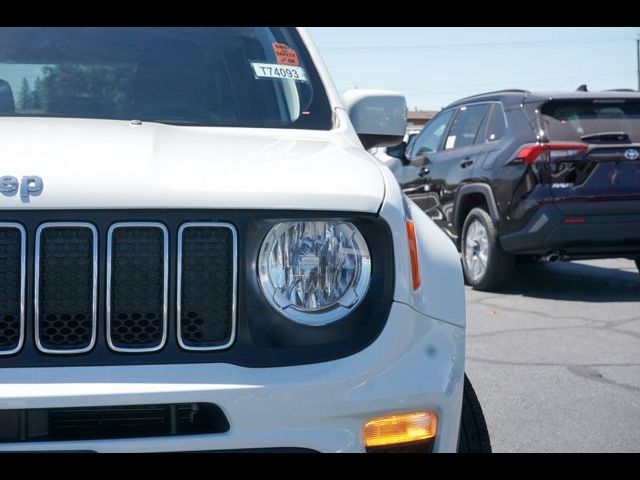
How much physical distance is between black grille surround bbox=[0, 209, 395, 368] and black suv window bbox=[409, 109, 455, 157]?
7256mm

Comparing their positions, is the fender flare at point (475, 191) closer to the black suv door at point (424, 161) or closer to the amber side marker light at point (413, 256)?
the black suv door at point (424, 161)

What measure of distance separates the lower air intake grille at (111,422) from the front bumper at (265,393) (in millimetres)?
29

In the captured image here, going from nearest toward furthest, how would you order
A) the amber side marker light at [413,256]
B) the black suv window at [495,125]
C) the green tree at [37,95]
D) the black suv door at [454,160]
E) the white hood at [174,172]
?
the white hood at [174,172] → the amber side marker light at [413,256] → the green tree at [37,95] → the black suv window at [495,125] → the black suv door at [454,160]

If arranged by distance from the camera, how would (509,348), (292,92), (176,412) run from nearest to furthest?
(176,412) → (292,92) → (509,348)

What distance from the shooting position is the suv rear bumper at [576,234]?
712 cm

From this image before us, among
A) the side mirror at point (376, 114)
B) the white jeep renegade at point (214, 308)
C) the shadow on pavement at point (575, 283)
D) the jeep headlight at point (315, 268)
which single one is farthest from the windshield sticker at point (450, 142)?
the jeep headlight at point (315, 268)

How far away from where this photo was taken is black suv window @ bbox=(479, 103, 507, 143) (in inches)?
310

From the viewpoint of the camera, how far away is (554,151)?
7148 millimetres

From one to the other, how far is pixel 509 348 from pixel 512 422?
5.18 feet

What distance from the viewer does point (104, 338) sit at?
2006mm

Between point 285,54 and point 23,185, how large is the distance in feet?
5.18
